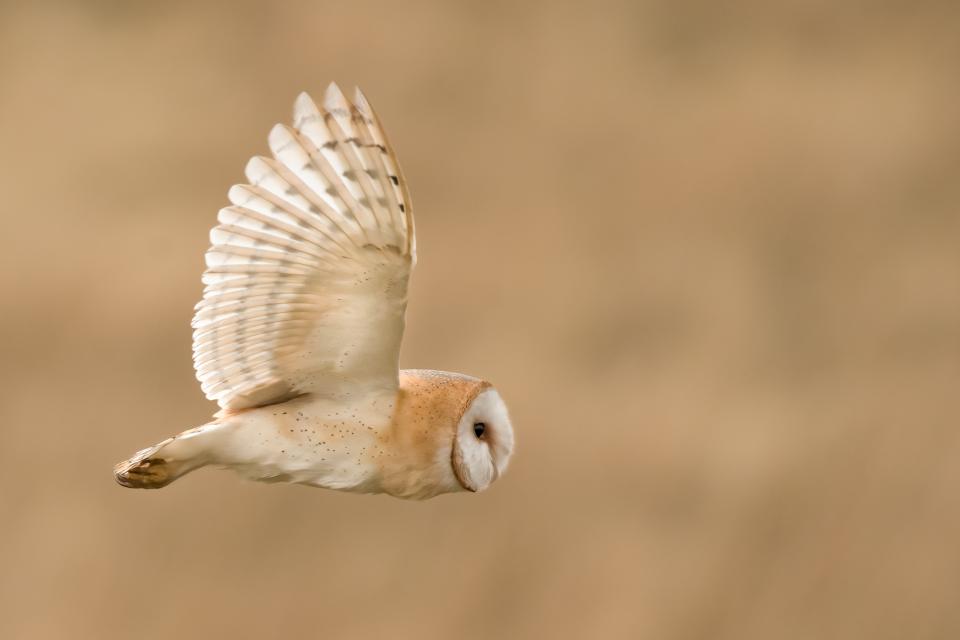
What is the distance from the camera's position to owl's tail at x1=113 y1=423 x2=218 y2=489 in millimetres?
1989

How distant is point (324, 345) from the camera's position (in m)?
2.04

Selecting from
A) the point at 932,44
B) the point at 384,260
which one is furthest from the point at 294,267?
the point at 932,44

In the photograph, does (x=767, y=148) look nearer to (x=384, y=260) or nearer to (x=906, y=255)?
(x=906, y=255)

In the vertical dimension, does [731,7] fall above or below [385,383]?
above

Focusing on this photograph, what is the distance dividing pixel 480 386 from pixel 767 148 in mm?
3652

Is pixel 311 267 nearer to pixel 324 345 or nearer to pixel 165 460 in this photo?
pixel 324 345

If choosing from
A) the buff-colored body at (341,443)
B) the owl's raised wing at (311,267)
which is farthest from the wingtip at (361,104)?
the buff-colored body at (341,443)

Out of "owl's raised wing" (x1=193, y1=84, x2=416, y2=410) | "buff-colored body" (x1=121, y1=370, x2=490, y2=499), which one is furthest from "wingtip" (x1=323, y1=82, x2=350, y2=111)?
"buff-colored body" (x1=121, y1=370, x2=490, y2=499)

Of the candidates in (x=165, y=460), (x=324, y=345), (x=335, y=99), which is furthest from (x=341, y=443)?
(x=335, y=99)

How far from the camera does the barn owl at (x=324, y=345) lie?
6.14 ft

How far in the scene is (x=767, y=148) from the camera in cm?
554

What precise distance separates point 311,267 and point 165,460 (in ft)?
1.11

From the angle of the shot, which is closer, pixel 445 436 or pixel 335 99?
pixel 335 99

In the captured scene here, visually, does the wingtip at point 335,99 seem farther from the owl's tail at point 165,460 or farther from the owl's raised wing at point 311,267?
the owl's tail at point 165,460
